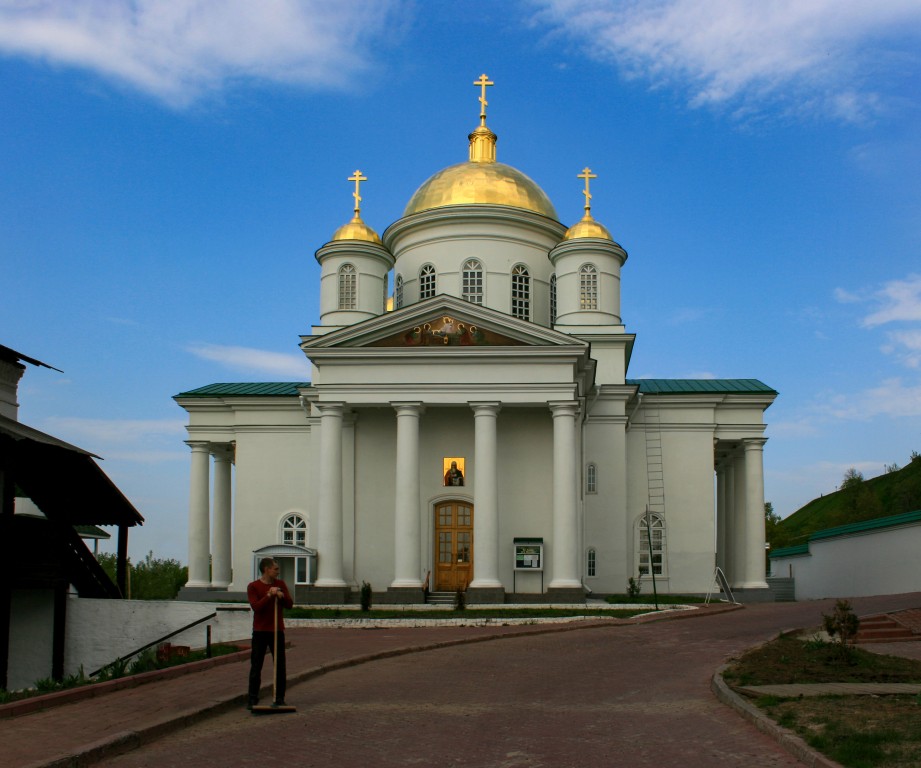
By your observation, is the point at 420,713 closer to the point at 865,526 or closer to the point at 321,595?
the point at 321,595

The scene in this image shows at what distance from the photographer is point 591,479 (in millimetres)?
37656

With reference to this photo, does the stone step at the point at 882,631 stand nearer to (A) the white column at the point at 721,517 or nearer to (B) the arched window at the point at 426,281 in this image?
(A) the white column at the point at 721,517

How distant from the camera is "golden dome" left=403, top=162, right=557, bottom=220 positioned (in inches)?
1612

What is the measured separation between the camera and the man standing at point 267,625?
487 inches

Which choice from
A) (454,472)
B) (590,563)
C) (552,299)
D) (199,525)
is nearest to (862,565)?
(590,563)

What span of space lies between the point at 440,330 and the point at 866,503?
4840 centimetres

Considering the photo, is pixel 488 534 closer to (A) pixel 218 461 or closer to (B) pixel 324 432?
(B) pixel 324 432

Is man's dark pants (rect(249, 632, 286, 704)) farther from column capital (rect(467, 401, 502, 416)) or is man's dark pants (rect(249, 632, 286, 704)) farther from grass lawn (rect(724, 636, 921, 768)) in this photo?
column capital (rect(467, 401, 502, 416))

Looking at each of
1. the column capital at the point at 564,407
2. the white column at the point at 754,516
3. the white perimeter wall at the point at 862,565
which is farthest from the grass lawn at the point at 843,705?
the white column at the point at 754,516

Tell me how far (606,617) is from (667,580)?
10974 mm

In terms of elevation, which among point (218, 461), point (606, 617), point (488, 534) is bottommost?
point (606, 617)

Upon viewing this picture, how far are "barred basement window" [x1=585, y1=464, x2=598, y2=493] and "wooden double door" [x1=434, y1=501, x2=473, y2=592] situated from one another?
4.80 metres

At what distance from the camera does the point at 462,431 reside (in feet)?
116

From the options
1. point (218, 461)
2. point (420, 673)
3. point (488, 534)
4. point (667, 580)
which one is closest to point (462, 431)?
point (488, 534)
